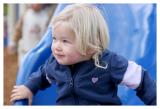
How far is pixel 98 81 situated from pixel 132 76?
0.35 ft

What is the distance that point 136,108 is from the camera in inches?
56.7

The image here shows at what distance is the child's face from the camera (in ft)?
4.21

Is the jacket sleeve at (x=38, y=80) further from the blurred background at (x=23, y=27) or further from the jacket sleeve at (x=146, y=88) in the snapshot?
the jacket sleeve at (x=146, y=88)

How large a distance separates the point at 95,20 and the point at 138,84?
0.79 ft

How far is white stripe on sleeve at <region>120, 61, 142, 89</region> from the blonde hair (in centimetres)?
9

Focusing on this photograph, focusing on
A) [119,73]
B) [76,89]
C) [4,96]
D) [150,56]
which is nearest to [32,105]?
[4,96]

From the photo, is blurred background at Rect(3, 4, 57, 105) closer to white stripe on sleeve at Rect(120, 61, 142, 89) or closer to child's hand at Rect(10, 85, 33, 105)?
child's hand at Rect(10, 85, 33, 105)

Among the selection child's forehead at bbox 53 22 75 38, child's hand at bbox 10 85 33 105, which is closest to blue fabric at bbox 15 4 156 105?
child's hand at bbox 10 85 33 105

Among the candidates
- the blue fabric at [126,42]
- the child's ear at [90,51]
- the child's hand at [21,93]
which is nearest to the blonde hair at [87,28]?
the child's ear at [90,51]

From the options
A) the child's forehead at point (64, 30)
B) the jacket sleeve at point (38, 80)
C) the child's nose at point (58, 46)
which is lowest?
the jacket sleeve at point (38, 80)

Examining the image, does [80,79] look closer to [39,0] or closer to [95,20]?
[95,20]

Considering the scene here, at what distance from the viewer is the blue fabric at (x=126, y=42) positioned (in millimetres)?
1454

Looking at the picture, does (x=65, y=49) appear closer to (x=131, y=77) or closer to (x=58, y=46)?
(x=58, y=46)

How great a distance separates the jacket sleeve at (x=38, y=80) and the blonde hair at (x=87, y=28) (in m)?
0.15
